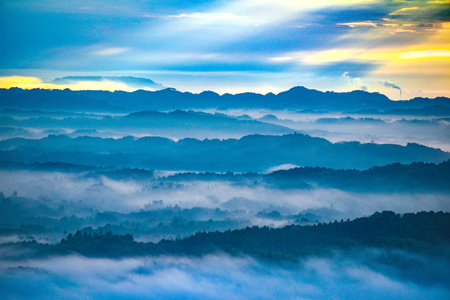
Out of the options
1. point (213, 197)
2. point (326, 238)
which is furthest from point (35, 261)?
point (213, 197)

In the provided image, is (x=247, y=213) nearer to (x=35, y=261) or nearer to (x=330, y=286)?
(x=330, y=286)

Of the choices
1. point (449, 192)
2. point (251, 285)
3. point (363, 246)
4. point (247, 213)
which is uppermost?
point (449, 192)

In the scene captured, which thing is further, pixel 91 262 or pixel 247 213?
pixel 247 213

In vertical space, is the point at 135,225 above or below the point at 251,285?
above

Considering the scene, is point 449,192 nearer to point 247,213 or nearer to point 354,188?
point 354,188

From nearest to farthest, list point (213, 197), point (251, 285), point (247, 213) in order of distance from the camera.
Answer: point (251, 285)
point (247, 213)
point (213, 197)

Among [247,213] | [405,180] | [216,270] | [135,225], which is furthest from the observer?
[405,180]
